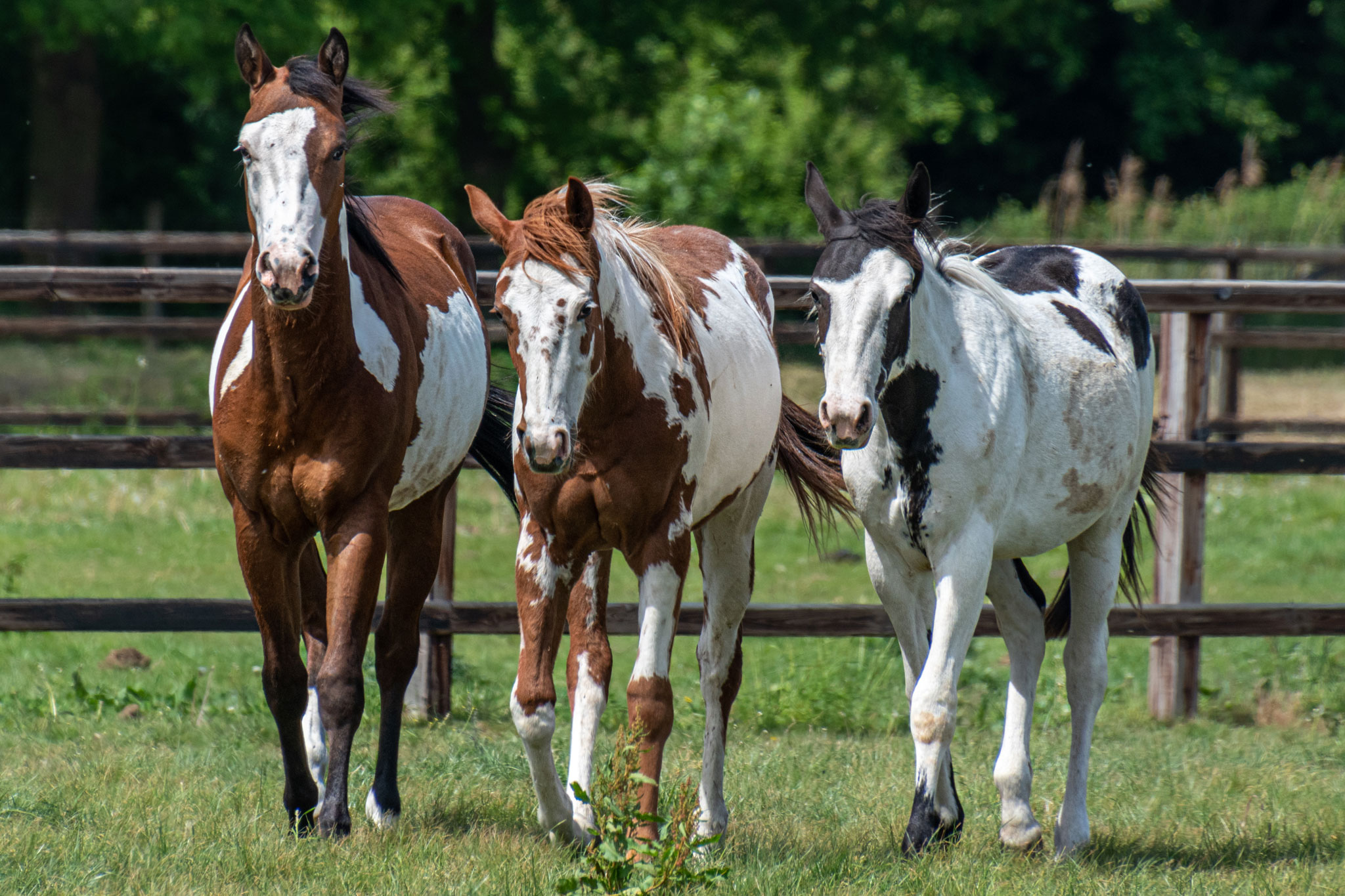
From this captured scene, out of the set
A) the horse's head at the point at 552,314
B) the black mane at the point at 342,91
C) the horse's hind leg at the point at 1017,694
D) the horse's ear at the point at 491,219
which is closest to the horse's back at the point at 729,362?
the horse's head at the point at 552,314

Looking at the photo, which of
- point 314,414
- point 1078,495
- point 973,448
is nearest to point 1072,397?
point 1078,495

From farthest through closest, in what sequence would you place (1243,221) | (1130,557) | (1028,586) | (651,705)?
(1243,221), (1130,557), (1028,586), (651,705)

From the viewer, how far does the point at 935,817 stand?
3697 millimetres

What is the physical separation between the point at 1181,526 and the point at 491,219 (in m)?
3.73

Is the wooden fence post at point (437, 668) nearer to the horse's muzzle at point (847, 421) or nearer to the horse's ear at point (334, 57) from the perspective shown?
the horse's ear at point (334, 57)

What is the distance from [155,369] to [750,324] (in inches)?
347

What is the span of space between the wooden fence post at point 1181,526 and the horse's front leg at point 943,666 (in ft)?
8.14

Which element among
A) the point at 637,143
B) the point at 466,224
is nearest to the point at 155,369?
the point at 466,224

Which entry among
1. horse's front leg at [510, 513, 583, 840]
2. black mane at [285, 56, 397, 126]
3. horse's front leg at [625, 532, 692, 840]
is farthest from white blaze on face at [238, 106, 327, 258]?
horse's front leg at [625, 532, 692, 840]

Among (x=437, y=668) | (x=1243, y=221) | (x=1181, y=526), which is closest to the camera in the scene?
(x=437, y=668)

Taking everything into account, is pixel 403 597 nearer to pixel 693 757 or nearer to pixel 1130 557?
pixel 693 757

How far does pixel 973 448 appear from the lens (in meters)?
3.75

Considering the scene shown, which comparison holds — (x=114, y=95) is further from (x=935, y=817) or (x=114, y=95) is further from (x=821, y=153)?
(x=935, y=817)

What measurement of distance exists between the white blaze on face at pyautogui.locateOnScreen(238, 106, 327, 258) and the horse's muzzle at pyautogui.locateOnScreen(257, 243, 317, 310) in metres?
0.04
